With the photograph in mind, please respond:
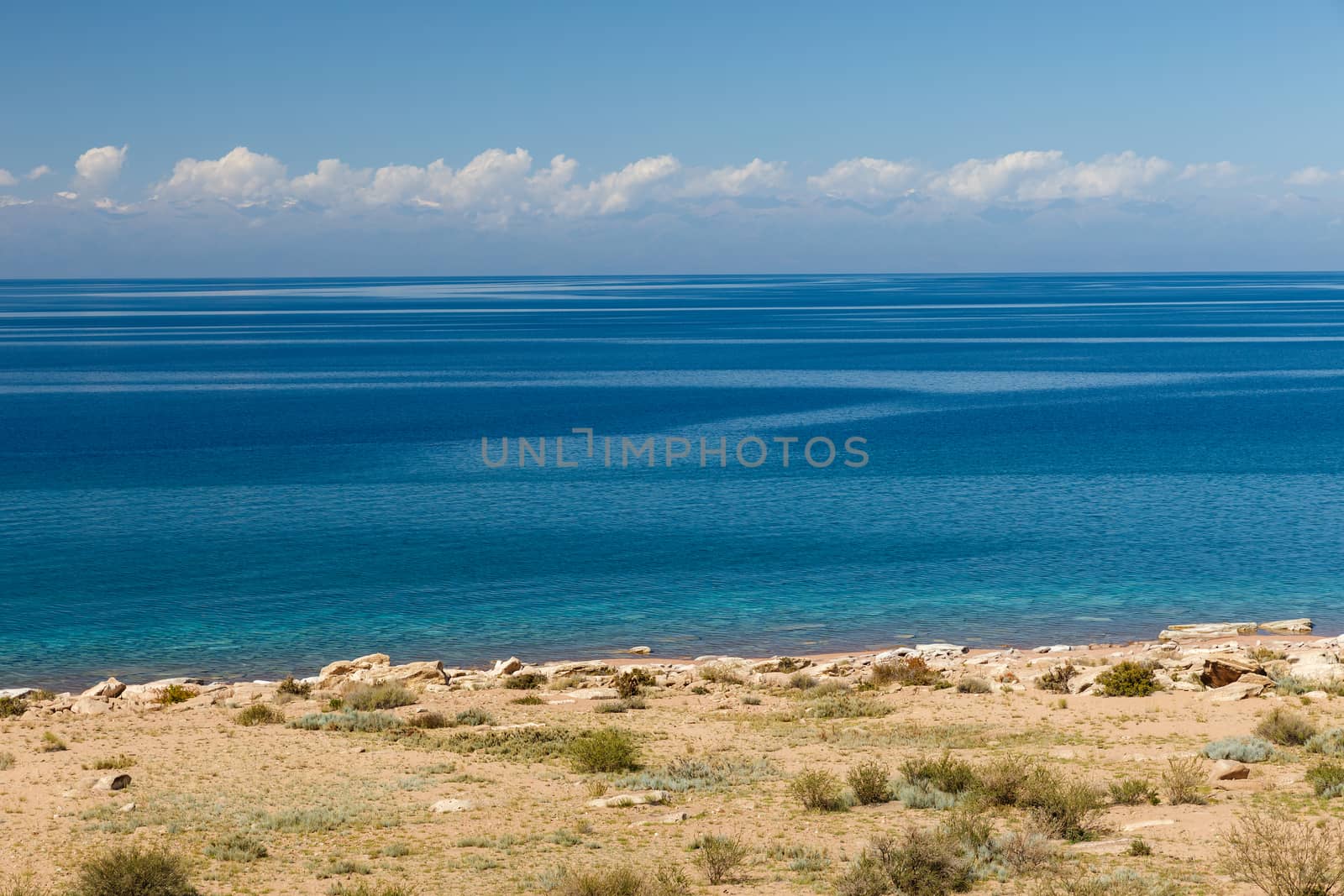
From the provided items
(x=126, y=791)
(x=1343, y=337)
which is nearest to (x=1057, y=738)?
(x=126, y=791)

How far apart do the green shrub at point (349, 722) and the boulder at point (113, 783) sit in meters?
4.77

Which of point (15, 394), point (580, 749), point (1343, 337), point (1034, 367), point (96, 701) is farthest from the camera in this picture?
point (1343, 337)

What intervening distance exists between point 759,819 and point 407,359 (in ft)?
460

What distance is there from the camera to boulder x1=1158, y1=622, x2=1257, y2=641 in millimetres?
36000

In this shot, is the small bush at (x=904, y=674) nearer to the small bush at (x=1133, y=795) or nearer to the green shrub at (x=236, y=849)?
the small bush at (x=1133, y=795)

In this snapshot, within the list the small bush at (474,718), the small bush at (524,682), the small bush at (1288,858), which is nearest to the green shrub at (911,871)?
the small bush at (1288,858)

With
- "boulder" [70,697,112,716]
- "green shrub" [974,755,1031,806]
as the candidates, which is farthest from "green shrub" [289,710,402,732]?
"green shrub" [974,755,1031,806]

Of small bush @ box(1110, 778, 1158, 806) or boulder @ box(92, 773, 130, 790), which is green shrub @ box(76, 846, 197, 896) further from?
small bush @ box(1110, 778, 1158, 806)

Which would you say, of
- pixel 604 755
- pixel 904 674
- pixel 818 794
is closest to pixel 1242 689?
pixel 904 674

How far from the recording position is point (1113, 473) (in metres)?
66.8

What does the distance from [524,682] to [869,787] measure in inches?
517

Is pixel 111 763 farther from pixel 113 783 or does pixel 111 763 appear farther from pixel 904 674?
pixel 904 674

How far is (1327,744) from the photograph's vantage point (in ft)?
67.8

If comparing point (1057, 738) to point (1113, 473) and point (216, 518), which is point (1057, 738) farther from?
point (1113, 473)
